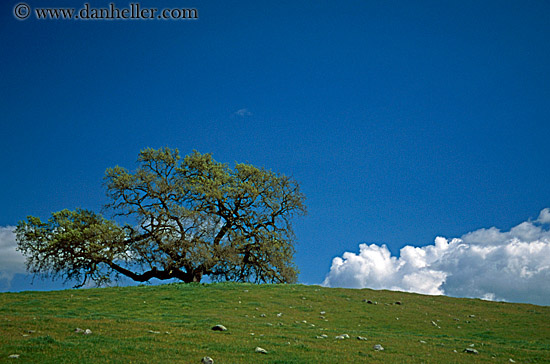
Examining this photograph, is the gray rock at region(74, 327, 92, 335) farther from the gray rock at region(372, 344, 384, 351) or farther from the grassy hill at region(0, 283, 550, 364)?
the gray rock at region(372, 344, 384, 351)

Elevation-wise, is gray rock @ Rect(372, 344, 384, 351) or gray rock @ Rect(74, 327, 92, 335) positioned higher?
gray rock @ Rect(74, 327, 92, 335)

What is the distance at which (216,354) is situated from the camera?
13.2 metres

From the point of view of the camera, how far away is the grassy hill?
13391 mm

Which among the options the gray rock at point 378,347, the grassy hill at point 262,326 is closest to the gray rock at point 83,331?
A: the grassy hill at point 262,326

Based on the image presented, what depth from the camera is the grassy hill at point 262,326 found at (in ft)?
43.9

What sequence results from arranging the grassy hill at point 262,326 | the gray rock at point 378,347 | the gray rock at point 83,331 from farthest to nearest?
the gray rock at point 378,347 < the gray rock at point 83,331 < the grassy hill at point 262,326

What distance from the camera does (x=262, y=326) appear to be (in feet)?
65.2

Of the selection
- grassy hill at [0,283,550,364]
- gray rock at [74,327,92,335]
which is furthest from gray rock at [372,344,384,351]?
gray rock at [74,327,92,335]

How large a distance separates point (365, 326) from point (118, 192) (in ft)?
84.9

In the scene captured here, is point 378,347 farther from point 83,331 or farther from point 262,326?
point 83,331

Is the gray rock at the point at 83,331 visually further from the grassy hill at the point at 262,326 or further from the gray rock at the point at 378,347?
the gray rock at the point at 378,347

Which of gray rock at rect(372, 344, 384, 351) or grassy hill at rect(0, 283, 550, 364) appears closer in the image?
grassy hill at rect(0, 283, 550, 364)

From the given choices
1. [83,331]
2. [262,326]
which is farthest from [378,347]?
[83,331]

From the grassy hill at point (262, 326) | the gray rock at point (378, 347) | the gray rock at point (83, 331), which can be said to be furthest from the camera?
the gray rock at point (378, 347)
